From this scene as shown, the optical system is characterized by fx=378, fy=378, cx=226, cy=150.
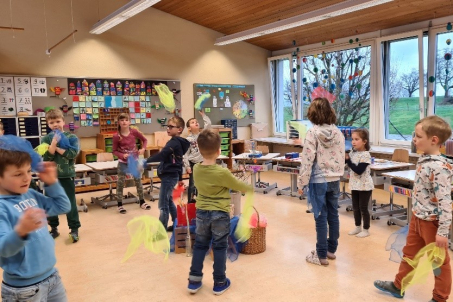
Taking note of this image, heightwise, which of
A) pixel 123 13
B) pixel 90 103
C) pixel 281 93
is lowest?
pixel 90 103

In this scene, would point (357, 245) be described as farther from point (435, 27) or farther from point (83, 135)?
point (83, 135)

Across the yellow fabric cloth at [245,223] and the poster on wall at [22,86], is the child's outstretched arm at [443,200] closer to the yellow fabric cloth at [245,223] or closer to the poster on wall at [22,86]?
the yellow fabric cloth at [245,223]

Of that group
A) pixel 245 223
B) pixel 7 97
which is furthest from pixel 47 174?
pixel 7 97

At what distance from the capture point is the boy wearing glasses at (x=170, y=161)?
3840 millimetres

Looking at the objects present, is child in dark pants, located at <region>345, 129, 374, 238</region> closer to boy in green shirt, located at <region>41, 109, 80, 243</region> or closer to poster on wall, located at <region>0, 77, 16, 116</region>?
boy in green shirt, located at <region>41, 109, 80, 243</region>

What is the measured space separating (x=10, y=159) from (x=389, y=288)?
104 inches

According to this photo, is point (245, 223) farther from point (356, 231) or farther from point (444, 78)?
point (444, 78)

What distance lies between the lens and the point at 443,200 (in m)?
2.29

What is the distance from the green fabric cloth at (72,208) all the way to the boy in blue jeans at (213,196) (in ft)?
6.22

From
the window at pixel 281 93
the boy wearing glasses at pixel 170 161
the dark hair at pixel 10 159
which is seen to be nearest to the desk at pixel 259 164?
the boy wearing glasses at pixel 170 161

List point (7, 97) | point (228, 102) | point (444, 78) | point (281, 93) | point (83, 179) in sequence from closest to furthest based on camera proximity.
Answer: point (83, 179), point (444, 78), point (7, 97), point (228, 102), point (281, 93)

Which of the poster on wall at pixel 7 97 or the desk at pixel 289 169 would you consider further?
the poster on wall at pixel 7 97

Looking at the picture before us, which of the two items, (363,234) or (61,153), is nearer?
(61,153)

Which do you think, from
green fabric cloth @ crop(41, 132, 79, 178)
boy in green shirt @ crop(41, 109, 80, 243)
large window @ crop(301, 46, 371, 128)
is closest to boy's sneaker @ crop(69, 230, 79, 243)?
boy in green shirt @ crop(41, 109, 80, 243)
